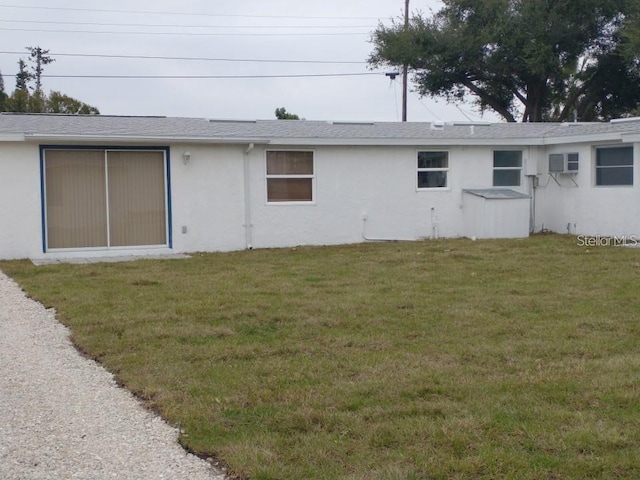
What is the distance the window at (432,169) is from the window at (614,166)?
341 centimetres

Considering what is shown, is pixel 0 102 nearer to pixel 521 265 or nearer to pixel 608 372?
pixel 521 265

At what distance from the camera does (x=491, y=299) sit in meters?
9.79

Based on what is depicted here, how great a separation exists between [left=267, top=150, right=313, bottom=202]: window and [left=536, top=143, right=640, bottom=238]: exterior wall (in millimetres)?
6111

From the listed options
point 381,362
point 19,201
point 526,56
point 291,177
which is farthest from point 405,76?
point 381,362

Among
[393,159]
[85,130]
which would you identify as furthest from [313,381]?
[393,159]

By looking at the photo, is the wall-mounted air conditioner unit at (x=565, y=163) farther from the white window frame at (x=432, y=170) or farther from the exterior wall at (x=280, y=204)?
the white window frame at (x=432, y=170)

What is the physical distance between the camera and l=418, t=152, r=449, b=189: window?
18.6 m

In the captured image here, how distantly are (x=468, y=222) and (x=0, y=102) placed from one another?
26.7m

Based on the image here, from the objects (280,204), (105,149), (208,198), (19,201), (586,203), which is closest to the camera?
(19,201)

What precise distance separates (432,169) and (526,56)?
1608cm

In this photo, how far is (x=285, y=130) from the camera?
17891 millimetres

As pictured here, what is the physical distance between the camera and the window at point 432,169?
1856cm

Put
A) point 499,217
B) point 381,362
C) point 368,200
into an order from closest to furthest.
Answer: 1. point 381,362
2. point 368,200
3. point 499,217

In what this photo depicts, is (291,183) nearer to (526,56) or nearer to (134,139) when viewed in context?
(134,139)
